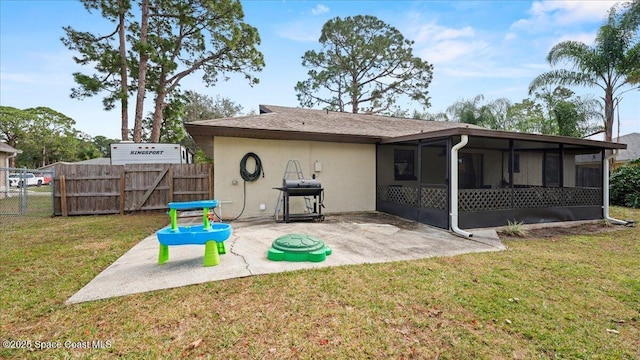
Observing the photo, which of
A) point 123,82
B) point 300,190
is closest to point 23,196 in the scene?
point 123,82

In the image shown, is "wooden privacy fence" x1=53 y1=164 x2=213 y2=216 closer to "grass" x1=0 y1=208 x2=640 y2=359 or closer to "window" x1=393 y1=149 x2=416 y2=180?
"grass" x1=0 y1=208 x2=640 y2=359

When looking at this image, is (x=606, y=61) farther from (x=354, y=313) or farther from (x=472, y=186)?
(x=354, y=313)

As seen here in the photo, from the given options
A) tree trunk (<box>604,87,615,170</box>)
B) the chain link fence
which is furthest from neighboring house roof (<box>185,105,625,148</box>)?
tree trunk (<box>604,87,615,170</box>)

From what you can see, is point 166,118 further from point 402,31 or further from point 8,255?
point 402,31

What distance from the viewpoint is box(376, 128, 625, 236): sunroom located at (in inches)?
250

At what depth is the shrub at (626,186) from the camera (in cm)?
1091

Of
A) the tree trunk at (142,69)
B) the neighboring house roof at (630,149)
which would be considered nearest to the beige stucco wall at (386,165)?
the tree trunk at (142,69)

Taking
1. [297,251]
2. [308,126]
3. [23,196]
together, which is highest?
[308,126]

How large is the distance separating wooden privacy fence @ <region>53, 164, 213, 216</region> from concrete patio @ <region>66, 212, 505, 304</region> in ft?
7.98

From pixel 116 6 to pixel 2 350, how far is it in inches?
614

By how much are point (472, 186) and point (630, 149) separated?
1447 centimetres

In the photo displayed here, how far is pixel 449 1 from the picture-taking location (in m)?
8.71

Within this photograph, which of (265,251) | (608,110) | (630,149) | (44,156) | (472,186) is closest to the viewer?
(265,251)

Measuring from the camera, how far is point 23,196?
38.7 ft
